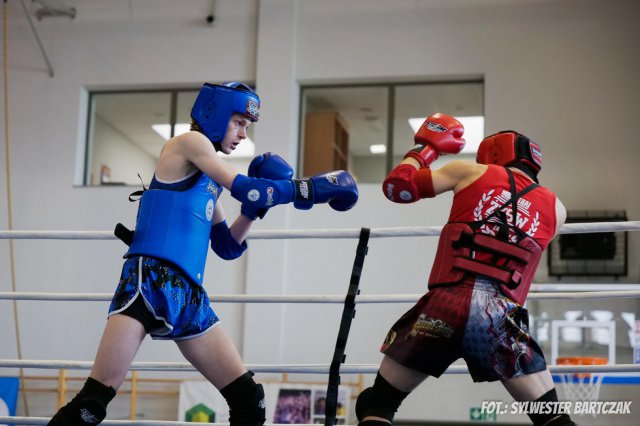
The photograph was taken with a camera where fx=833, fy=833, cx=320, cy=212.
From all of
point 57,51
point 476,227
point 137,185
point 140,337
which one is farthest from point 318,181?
point 57,51

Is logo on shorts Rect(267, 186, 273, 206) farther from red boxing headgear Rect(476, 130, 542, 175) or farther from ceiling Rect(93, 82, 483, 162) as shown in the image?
ceiling Rect(93, 82, 483, 162)

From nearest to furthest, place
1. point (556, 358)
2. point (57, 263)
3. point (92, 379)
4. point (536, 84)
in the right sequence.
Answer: point (92, 379), point (556, 358), point (536, 84), point (57, 263)

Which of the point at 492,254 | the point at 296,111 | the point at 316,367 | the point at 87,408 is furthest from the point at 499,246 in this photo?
the point at 296,111

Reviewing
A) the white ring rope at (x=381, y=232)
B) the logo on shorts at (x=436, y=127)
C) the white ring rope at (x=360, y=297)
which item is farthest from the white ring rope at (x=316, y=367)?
the logo on shorts at (x=436, y=127)

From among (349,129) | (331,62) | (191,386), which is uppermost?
(331,62)

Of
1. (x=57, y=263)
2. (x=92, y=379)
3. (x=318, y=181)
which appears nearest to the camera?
(x=92, y=379)

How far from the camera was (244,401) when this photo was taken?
8.17ft

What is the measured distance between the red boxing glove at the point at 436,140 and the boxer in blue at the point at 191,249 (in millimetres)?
263

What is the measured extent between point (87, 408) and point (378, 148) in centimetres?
632

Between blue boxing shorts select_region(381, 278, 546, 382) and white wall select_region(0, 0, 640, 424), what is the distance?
5.56 meters

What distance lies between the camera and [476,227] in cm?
229

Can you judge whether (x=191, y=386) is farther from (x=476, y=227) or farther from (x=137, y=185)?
(x=476, y=227)

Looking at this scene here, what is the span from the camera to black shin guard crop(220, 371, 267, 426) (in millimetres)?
2488

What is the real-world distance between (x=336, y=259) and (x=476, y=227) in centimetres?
582
